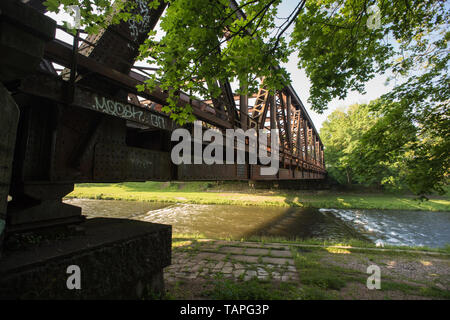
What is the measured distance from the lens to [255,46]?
354 cm

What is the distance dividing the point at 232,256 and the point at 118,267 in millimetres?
4300

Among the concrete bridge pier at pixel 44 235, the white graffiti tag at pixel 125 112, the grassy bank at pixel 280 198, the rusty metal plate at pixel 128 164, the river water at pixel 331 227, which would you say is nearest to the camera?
the concrete bridge pier at pixel 44 235

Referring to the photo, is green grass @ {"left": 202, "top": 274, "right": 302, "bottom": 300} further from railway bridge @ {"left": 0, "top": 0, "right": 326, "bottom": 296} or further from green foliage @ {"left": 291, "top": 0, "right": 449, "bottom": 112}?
green foliage @ {"left": 291, "top": 0, "right": 449, "bottom": 112}

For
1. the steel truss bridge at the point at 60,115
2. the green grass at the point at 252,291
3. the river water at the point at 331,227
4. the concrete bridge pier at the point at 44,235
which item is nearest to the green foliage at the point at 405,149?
the green grass at the point at 252,291

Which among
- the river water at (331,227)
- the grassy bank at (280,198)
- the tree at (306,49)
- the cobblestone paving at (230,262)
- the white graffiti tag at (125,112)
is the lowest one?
the river water at (331,227)

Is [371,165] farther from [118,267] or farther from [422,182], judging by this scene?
[118,267]

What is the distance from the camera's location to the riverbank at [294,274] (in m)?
3.78

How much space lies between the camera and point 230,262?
221 inches

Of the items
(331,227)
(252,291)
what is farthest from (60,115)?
(331,227)

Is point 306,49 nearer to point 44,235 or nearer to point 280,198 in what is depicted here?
point 44,235

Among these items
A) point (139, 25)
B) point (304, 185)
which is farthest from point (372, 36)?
point (304, 185)

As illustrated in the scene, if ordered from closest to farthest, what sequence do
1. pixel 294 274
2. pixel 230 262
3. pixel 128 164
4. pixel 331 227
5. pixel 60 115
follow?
pixel 60 115
pixel 128 164
pixel 294 274
pixel 230 262
pixel 331 227

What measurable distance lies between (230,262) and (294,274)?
1.69 m

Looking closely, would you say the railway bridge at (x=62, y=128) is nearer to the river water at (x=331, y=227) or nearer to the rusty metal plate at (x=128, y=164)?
the rusty metal plate at (x=128, y=164)
